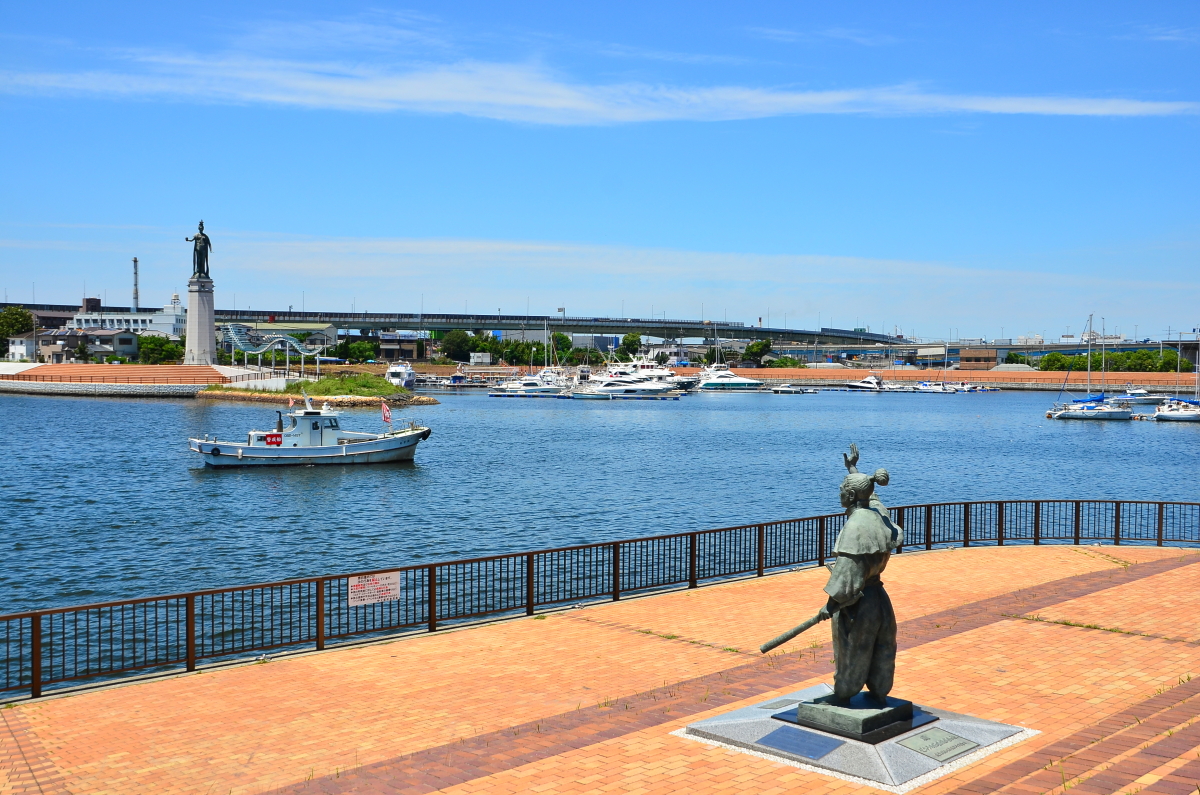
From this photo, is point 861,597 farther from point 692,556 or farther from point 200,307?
point 200,307

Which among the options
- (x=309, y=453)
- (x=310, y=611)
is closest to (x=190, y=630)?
(x=310, y=611)

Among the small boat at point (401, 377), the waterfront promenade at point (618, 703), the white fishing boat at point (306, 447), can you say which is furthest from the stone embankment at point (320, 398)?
the waterfront promenade at point (618, 703)

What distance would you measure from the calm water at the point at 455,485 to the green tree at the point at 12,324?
98.9 meters

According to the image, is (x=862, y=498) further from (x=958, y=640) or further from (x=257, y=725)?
(x=257, y=725)

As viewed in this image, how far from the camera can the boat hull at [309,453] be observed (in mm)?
51656

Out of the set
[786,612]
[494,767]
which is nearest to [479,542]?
[786,612]

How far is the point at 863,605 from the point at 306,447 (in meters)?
46.7

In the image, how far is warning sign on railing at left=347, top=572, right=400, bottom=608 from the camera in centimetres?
1389

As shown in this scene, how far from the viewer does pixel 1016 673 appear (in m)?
12.1

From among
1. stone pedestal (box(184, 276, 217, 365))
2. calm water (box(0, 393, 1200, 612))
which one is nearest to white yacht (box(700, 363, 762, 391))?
calm water (box(0, 393, 1200, 612))

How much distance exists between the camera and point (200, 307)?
4803 inches

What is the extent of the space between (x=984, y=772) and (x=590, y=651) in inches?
237

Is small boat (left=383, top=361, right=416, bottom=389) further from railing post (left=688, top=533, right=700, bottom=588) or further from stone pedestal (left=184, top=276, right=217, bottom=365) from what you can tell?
railing post (left=688, top=533, right=700, bottom=588)

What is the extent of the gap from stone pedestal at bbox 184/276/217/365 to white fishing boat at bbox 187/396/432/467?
237 feet
